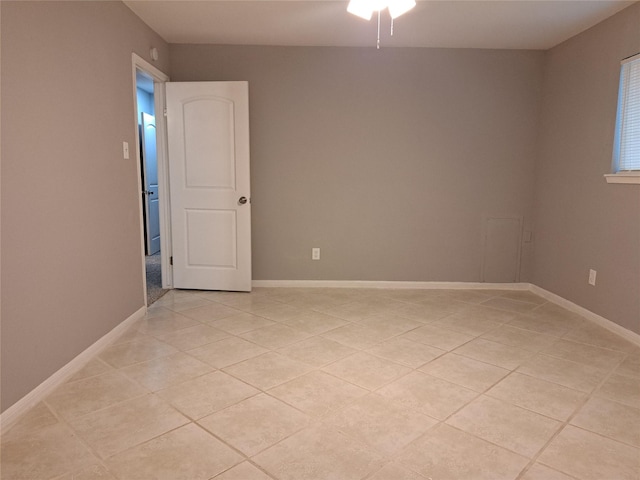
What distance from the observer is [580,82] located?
3.59 m

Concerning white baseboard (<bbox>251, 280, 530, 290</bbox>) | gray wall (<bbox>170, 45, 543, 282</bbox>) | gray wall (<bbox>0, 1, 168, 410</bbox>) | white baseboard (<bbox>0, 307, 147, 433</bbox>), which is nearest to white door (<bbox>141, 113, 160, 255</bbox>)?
gray wall (<bbox>170, 45, 543, 282</bbox>)

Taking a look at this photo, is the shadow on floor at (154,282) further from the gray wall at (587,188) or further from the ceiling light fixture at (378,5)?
the gray wall at (587,188)

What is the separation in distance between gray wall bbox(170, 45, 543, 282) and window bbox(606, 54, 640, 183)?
1.06 meters

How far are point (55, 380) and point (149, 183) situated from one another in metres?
4.25

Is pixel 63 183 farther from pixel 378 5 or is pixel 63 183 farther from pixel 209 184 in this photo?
pixel 378 5

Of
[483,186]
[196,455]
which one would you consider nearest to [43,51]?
[196,455]

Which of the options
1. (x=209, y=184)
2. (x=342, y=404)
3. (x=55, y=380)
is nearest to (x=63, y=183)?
(x=55, y=380)

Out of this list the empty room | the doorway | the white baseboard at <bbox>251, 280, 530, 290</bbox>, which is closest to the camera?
the empty room

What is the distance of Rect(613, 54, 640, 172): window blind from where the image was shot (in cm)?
303

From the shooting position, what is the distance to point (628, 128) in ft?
10.2

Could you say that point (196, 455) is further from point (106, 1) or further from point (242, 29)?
point (242, 29)

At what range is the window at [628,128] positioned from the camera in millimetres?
3027

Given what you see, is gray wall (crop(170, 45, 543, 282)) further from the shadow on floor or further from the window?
the window

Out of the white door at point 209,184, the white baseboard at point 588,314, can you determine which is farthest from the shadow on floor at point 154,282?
the white baseboard at point 588,314
